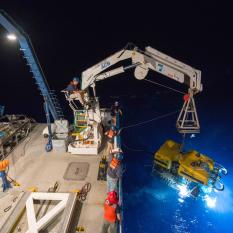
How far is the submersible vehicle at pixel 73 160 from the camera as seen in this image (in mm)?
6898

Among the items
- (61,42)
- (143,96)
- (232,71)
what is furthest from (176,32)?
(143,96)

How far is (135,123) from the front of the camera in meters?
16.2

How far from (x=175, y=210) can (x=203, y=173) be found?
1875 millimetres

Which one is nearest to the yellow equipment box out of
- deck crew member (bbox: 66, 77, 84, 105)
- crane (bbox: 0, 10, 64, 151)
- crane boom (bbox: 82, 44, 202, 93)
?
crane boom (bbox: 82, 44, 202, 93)

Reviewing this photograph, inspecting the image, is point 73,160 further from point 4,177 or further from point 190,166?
point 190,166

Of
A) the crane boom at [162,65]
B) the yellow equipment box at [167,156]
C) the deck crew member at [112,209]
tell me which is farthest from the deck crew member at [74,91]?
the deck crew member at [112,209]

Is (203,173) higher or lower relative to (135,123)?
lower

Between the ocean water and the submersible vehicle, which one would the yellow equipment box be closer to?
the submersible vehicle

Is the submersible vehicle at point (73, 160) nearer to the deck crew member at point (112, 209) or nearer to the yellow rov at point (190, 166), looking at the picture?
the yellow rov at point (190, 166)

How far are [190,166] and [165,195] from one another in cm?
171

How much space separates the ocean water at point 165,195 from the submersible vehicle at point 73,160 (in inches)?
44.5

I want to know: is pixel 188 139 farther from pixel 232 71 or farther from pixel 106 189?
pixel 232 71

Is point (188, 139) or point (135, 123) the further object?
point (135, 123)

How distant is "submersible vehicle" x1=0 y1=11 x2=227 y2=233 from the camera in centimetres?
690
